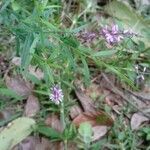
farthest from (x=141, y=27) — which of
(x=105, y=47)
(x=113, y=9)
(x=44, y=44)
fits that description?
(x=44, y=44)

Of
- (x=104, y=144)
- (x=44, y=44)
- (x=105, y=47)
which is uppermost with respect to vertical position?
(x=44, y=44)

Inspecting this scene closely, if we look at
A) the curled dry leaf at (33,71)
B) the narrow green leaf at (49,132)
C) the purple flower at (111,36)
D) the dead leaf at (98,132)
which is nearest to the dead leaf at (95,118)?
the dead leaf at (98,132)

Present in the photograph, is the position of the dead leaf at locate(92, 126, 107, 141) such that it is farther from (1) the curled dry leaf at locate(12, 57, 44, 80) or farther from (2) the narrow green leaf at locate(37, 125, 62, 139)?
(1) the curled dry leaf at locate(12, 57, 44, 80)

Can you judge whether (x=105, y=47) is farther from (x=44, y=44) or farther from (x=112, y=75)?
(x=44, y=44)

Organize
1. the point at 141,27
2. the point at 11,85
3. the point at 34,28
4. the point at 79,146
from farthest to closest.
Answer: the point at 141,27
the point at 11,85
the point at 79,146
the point at 34,28

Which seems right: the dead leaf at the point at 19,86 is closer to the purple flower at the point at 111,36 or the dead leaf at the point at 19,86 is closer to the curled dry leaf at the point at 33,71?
the curled dry leaf at the point at 33,71

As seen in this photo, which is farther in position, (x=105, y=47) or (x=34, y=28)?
(x=105, y=47)

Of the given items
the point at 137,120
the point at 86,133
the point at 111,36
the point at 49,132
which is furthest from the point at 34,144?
the point at 111,36
